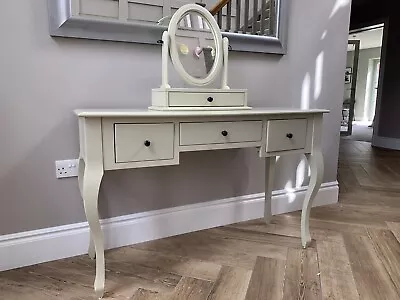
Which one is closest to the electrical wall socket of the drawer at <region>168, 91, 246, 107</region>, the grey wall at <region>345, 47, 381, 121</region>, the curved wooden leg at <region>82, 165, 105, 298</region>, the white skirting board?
the white skirting board

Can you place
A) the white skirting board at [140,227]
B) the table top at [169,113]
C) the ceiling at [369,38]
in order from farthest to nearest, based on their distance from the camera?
the ceiling at [369,38] < the white skirting board at [140,227] < the table top at [169,113]

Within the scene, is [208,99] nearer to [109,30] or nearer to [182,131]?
[182,131]

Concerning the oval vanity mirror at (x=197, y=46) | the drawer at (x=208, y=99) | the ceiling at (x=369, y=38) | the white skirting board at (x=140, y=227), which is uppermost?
the ceiling at (x=369, y=38)

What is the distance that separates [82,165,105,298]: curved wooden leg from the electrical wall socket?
0.37 m

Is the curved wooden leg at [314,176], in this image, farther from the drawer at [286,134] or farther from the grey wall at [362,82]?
the grey wall at [362,82]

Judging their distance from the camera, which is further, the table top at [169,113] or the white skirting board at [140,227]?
the white skirting board at [140,227]

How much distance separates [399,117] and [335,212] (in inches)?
134

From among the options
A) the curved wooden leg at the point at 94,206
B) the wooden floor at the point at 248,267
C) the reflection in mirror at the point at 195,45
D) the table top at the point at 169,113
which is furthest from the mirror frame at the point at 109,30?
the wooden floor at the point at 248,267

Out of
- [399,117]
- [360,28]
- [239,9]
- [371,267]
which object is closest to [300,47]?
[239,9]

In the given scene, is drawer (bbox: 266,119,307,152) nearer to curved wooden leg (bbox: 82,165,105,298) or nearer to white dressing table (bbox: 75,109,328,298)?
white dressing table (bbox: 75,109,328,298)

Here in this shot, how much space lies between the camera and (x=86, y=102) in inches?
64.9

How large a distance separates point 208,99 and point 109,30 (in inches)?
22.3

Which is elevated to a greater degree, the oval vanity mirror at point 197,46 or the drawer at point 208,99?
the oval vanity mirror at point 197,46

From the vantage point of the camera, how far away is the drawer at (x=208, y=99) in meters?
1.52
